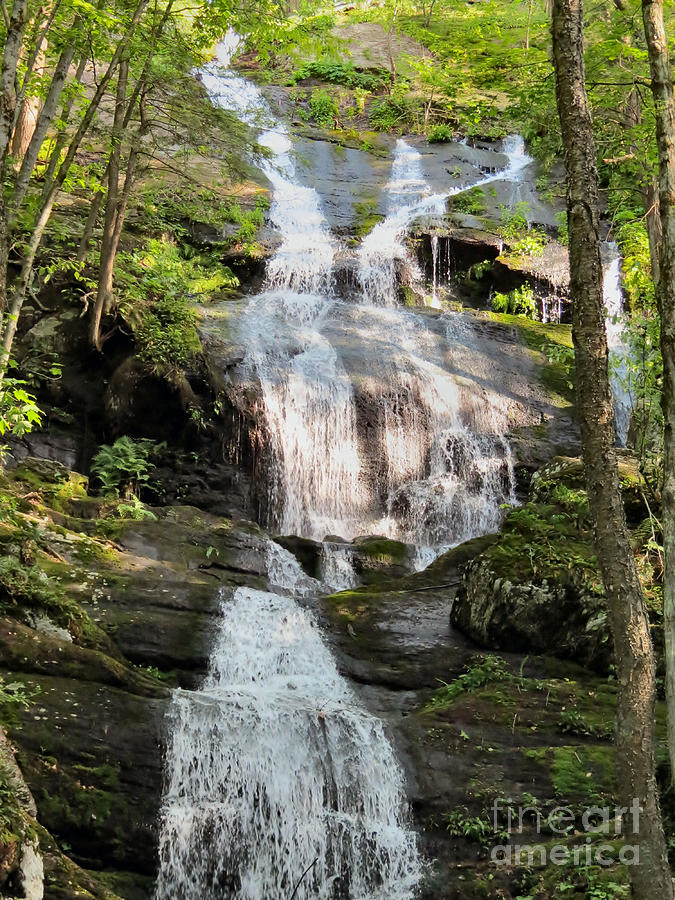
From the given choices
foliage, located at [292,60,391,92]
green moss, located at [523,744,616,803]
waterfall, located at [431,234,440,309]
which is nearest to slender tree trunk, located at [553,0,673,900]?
green moss, located at [523,744,616,803]

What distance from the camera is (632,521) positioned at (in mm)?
10336

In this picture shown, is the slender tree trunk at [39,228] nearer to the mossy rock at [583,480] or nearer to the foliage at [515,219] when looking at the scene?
the mossy rock at [583,480]

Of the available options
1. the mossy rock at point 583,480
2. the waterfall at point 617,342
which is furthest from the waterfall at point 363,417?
the waterfall at point 617,342

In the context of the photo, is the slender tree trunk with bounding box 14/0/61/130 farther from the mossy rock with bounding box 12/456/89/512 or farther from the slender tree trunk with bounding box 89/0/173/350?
the mossy rock with bounding box 12/456/89/512

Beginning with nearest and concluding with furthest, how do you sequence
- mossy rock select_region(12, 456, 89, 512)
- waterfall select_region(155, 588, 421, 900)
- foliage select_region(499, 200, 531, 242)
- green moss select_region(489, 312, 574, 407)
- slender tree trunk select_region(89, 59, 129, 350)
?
waterfall select_region(155, 588, 421, 900)
mossy rock select_region(12, 456, 89, 512)
slender tree trunk select_region(89, 59, 129, 350)
green moss select_region(489, 312, 574, 407)
foliage select_region(499, 200, 531, 242)

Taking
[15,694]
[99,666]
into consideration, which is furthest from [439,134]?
[15,694]

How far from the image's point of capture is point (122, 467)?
13.5 meters

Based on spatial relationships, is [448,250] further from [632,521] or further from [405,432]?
[632,521]

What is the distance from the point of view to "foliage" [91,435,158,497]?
43.8 feet

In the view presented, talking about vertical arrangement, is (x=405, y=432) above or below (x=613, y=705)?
above

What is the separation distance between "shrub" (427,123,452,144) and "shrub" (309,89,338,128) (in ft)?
12.8

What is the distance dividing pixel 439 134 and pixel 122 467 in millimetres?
20822

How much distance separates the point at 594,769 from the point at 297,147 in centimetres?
2464

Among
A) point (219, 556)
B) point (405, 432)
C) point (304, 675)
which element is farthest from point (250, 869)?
point (405, 432)
